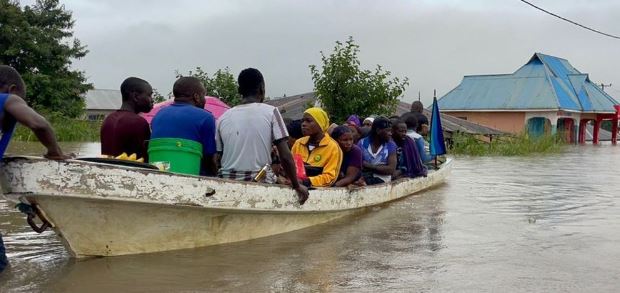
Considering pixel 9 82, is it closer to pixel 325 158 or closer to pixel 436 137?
pixel 325 158

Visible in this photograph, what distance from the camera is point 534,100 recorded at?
33.9m

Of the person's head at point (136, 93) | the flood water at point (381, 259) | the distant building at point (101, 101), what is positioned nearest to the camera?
the flood water at point (381, 259)

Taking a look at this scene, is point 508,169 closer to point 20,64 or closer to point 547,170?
point 547,170

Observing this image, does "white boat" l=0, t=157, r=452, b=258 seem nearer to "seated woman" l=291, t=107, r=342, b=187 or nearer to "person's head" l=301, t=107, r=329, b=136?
"seated woman" l=291, t=107, r=342, b=187

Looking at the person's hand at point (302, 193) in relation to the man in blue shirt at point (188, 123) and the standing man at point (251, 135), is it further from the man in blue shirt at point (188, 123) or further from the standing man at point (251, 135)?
the man in blue shirt at point (188, 123)

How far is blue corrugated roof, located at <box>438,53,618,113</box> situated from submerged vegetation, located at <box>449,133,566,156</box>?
883 cm

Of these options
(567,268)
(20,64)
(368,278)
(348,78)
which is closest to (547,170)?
(348,78)

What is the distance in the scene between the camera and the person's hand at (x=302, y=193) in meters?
5.61

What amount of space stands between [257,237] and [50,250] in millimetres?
1700

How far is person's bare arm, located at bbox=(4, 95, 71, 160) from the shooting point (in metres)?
3.94

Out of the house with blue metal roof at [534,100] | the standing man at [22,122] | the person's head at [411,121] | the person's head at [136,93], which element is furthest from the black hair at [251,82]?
the house with blue metal roof at [534,100]

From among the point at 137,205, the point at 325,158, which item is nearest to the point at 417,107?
the point at 325,158

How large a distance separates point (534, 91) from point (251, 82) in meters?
32.2

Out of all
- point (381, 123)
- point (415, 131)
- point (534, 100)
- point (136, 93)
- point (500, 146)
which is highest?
point (534, 100)
